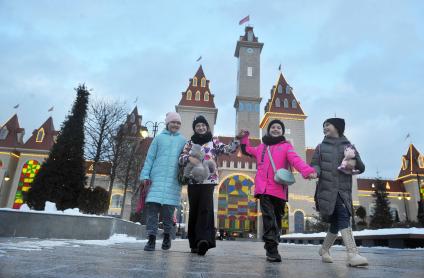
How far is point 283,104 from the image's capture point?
58312mm

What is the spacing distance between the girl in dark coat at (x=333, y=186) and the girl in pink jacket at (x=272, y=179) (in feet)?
0.76

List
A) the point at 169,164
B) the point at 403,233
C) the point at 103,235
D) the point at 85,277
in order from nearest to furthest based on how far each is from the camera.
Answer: the point at 85,277 → the point at 169,164 → the point at 103,235 → the point at 403,233

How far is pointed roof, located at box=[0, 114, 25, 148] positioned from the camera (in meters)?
51.0

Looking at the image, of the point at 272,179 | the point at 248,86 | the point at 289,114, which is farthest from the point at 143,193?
the point at 248,86

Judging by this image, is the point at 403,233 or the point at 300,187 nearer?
→ the point at 403,233

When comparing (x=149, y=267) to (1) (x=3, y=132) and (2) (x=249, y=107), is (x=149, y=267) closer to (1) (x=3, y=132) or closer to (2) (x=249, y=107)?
(1) (x=3, y=132)

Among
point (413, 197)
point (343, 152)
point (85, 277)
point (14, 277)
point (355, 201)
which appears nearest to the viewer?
point (14, 277)

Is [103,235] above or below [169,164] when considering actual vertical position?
below

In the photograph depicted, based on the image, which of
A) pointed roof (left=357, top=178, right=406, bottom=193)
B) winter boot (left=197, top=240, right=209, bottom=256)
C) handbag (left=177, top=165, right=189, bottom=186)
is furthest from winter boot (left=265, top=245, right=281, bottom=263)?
pointed roof (left=357, top=178, right=406, bottom=193)

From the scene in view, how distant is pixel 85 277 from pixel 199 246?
2.84m

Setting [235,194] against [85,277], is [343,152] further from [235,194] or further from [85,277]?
[235,194]

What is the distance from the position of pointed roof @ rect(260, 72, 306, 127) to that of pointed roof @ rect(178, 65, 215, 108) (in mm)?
10030

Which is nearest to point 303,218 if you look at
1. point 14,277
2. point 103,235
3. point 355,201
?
point 355,201

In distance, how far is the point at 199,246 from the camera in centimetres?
440
